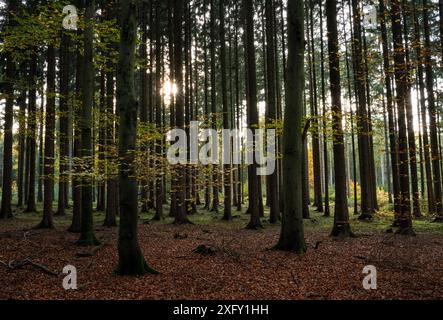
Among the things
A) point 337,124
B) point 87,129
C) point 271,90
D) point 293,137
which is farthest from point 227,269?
point 271,90

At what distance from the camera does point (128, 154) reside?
7.54 m

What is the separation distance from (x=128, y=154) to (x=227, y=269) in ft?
12.9

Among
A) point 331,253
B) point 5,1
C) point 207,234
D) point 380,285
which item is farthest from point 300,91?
point 5,1

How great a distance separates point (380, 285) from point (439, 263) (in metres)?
3.44

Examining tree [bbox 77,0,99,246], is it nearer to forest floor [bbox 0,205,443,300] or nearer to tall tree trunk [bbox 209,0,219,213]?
forest floor [bbox 0,205,443,300]

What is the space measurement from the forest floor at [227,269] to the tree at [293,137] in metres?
0.80

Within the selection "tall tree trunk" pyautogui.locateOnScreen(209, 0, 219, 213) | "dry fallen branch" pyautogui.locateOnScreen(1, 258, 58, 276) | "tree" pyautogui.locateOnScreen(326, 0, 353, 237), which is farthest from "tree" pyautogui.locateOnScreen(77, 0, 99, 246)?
"tree" pyautogui.locateOnScreen(326, 0, 353, 237)

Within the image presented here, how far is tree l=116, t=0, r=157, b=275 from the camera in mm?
7531

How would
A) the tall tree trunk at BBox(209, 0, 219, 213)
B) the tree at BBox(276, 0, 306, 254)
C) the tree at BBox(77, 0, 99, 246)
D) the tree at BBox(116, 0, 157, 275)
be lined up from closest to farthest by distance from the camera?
the tree at BBox(116, 0, 157, 275)
the tree at BBox(276, 0, 306, 254)
the tree at BBox(77, 0, 99, 246)
the tall tree trunk at BBox(209, 0, 219, 213)

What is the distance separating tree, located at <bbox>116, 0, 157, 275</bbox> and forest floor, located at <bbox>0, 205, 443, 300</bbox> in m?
0.48

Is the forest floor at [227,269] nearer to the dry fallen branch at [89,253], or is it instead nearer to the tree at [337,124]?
the dry fallen branch at [89,253]

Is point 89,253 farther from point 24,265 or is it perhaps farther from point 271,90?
point 271,90

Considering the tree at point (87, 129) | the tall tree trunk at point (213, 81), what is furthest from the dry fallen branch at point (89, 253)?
the tall tree trunk at point (213, 81)
